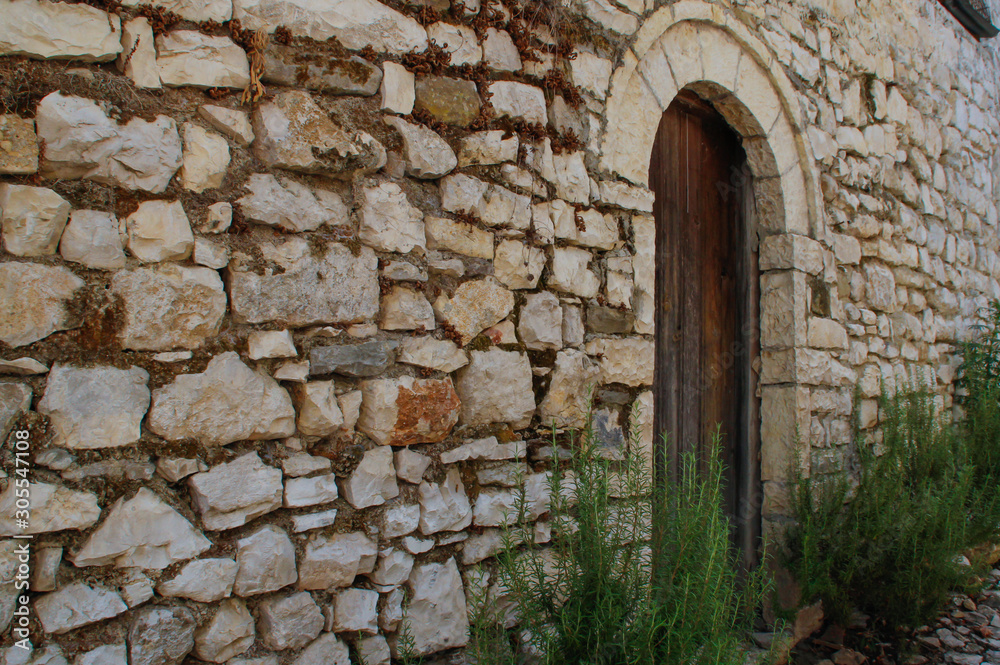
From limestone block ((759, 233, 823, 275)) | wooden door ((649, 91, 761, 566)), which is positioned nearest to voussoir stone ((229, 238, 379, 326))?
wooden door ((649, 91, 761, 566))

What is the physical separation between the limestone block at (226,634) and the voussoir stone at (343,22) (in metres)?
1.41

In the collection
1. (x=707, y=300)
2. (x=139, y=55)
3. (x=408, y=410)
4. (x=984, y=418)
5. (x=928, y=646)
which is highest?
(x=139, y=55)

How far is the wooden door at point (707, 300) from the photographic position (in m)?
3.00

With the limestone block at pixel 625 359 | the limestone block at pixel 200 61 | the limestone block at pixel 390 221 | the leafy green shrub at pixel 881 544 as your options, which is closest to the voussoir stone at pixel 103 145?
the limestone block at pixel 200 61

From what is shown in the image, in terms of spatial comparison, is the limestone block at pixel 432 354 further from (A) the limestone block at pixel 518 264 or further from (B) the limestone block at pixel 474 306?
(A) the limestone block at pixel 518 264

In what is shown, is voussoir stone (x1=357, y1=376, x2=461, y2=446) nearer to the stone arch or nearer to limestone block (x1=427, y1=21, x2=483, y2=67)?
limestone block (x1=427, y1=21, x2=483, y2=67)

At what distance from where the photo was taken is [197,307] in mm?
1479

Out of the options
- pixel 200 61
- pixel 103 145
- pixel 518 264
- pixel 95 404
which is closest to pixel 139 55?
pixel 200 61

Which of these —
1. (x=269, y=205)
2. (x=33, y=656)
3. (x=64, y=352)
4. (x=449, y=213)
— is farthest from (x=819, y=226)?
(x=33, y=656)

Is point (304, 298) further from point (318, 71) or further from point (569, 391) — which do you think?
point (569, 391)

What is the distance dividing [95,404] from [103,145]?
560mm

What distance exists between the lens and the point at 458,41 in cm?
196

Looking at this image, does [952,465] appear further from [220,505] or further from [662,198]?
[220,505]

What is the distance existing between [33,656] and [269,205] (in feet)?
3.50
